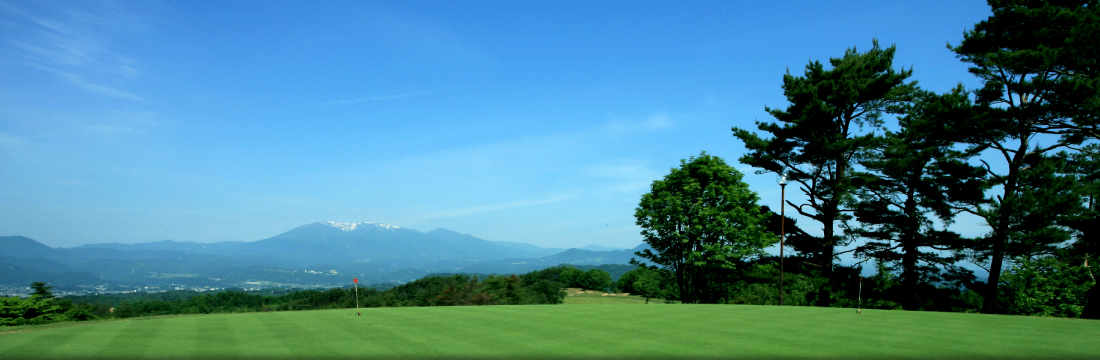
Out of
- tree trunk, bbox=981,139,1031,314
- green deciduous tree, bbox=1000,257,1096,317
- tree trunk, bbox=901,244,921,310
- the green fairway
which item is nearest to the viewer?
the green fairway

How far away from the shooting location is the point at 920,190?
2850 cm

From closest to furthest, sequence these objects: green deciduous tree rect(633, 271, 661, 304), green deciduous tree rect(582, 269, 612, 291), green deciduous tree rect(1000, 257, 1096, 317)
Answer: green deciduous tree rect(1000, 257, 1096, 317), green deciduous tree rect(633, 271, 661, 304), green deciduous tree rect(582, 269, 612, 291)

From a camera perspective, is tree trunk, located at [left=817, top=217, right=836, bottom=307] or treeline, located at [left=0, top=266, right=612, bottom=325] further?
tree trunk, located at [left=817, top=217, right=836, bottom=307]

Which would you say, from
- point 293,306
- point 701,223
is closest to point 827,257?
point 701,223

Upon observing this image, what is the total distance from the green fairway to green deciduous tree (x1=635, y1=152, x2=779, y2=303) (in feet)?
59.2

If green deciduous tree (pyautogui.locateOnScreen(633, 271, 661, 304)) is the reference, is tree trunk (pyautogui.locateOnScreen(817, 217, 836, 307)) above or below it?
above

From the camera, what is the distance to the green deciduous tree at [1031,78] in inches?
835

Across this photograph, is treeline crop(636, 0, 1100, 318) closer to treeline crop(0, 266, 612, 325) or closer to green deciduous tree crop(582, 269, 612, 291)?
treeline crop(0, 266, 612, 325)

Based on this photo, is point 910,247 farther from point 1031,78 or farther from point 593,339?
point 593,339

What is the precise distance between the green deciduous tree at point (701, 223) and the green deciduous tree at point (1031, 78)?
36.9 feet

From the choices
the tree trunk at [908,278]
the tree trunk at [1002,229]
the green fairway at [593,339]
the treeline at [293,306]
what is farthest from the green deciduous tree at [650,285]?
the green fairway at [593,339]

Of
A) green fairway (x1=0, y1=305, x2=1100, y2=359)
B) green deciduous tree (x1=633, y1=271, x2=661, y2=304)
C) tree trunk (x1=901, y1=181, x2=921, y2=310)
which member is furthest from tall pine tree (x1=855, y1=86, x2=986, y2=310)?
green deciduous tree (x1=633, y1=271, x2=661, y2=304)

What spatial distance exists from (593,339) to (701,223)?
80.7ft

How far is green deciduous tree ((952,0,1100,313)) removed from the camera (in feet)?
69.6
